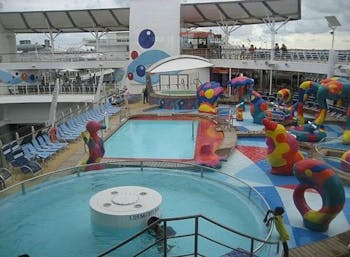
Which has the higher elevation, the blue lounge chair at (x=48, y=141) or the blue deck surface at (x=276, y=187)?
the blue lounge chair at (x=48, y=141)

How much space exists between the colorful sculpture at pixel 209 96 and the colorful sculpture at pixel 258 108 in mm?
2004

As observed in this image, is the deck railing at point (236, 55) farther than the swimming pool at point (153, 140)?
Yes

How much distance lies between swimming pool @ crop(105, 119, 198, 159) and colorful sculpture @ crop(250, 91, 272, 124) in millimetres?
2344

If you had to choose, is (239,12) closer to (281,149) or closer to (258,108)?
(258,108)

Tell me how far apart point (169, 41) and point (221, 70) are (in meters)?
6.50

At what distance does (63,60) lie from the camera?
84.9 ft

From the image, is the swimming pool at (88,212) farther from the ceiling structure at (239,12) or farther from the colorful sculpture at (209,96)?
the ceiling structure at (239,12)

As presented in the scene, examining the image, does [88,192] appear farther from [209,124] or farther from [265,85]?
[265,85]

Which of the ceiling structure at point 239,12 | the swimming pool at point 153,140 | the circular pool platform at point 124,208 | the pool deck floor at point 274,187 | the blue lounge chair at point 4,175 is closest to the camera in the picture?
the pool deck floor at point 274,187

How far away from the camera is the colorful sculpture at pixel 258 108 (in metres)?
14.1

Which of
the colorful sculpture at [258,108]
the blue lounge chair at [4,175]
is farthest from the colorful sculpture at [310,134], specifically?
the blue lounge chair at [4,175]

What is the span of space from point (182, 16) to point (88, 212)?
2224cm

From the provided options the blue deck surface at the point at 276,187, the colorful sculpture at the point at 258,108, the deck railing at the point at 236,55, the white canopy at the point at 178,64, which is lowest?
the blue deck surface at the point at 276,187

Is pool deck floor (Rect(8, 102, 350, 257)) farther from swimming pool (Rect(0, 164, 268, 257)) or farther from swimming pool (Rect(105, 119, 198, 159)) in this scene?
swimming pool (Rect(0, 164, 268, 257))
